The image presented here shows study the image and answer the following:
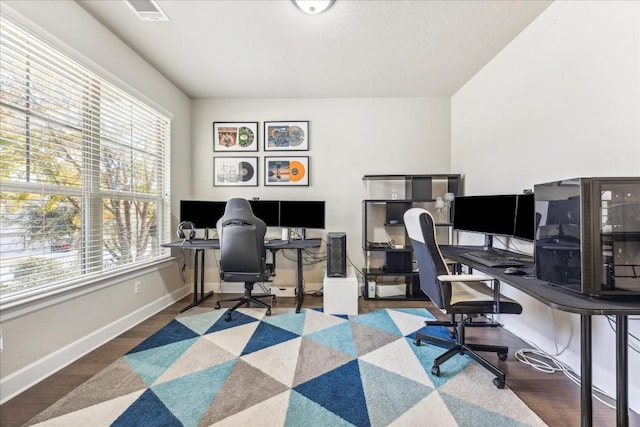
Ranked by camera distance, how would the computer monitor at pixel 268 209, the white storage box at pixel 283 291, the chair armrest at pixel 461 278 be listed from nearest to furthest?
the chair armrest at pixel 461 278
the computer monitor at pixel 268 209
the white storage box at pixel 283 291

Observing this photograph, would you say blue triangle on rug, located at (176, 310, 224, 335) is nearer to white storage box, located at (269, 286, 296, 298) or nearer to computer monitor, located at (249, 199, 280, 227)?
white storage box, located at (269, 286, 296, 298)

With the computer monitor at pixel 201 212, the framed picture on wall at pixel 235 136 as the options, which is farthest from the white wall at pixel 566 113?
the computer monitor at pixel 201 212

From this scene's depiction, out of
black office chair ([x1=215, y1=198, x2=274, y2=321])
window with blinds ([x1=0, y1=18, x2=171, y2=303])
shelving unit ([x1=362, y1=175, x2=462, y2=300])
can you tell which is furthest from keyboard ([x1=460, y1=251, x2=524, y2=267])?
window with blinds ([x1=0, y1=18, x2=171, y2=303])

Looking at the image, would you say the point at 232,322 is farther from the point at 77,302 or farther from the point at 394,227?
the point at 394,227

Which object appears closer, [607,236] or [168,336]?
[607,236]

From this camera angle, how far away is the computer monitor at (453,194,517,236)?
6.57 feet

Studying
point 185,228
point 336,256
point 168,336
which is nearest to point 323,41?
point 336,256

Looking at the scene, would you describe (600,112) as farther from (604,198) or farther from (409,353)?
(409,353)

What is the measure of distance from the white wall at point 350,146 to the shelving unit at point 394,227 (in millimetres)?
169

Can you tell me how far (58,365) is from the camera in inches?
66.8

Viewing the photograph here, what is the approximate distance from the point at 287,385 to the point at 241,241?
131 cm

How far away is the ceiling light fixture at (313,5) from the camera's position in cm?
177

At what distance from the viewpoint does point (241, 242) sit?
243 centimetres

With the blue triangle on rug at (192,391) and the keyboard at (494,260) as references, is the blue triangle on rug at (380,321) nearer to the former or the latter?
the keyboard at (494,260)
